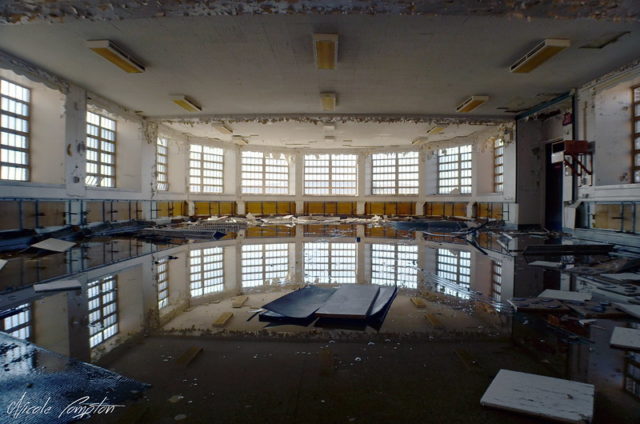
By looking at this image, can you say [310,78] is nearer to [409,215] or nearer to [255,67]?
[255,67]

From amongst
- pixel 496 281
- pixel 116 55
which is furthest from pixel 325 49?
pixel 496 281

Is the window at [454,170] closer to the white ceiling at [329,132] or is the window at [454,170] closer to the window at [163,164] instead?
the white ceiling at [329,132]

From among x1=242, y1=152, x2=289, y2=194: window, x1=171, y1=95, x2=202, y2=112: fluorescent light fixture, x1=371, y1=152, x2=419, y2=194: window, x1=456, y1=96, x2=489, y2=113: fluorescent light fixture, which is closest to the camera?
x1=456, y1=96, x2=489, y2=113: fluorescent light fixture

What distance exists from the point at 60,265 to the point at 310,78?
7911mm

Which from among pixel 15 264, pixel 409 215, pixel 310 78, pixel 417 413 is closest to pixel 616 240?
pixel 310 78

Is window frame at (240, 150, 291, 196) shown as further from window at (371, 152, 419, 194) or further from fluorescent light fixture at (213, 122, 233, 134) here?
window at (371, 152, 419, 194)

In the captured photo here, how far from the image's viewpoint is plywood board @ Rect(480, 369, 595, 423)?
53.1 inches

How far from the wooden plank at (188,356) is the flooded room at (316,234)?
0.02 m

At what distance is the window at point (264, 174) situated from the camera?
23.3m

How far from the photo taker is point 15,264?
17.2 feet

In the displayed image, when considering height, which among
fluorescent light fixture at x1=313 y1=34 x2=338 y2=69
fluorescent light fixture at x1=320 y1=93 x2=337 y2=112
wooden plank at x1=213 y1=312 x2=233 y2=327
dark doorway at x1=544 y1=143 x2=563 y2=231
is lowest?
wooden plank at x1=213 y1=312 x2=233 y2=327

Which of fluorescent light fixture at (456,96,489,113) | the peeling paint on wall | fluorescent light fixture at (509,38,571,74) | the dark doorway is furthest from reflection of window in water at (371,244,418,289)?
the dark doorway

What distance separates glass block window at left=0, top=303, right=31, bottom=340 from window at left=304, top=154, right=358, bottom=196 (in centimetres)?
2205

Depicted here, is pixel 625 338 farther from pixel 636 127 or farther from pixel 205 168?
pixel 205 168
